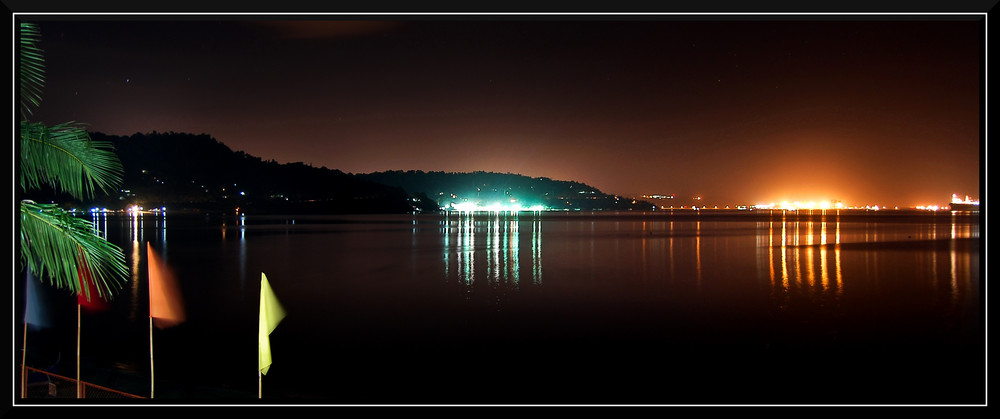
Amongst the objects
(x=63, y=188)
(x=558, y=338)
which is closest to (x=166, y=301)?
(x=558, y=338)

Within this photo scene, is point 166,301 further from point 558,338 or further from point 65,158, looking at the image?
point 65,158

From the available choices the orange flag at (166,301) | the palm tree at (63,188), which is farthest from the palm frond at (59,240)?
the orange flag at (166,301)

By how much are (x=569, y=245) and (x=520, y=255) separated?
22.8 ft

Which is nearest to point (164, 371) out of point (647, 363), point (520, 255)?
point (647, 363)

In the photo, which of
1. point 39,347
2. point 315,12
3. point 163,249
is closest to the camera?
point 315,12

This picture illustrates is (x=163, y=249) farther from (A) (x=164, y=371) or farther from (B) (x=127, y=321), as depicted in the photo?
(A) (x=164, y=371)

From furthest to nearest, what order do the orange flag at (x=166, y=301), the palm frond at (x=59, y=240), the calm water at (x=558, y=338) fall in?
the orange flag at (x=166, y=301)
the calm water at (x=558, y=338)
the palm frond at (x=59, y=240)

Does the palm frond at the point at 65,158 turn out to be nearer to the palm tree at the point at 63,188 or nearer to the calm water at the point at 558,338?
the palm tree at the point at 63,188

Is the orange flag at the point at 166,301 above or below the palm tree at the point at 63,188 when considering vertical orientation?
below

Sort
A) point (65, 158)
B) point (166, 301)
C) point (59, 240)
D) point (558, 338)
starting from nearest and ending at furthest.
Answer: point (59, 240)
point (65, 158)
point (558, 338)
point (166, 301)

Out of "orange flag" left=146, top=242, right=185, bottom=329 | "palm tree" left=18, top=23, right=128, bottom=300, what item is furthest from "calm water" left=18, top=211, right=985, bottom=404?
"palm tree" left=18, top=23, right=128, bottom=300

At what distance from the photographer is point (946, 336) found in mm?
10469

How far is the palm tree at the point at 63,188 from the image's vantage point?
314cm

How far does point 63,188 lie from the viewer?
3305mm
